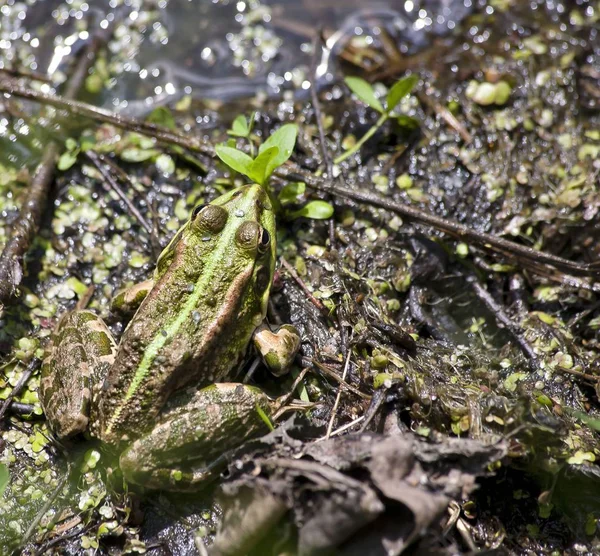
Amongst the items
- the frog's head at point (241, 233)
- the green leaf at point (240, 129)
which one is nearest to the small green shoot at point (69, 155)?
the green leaf at point (240, 129)

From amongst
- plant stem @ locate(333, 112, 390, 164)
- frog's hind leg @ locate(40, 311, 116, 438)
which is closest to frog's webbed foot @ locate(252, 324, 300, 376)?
frog's hind leg @ locate(40, 311, 116, 438)

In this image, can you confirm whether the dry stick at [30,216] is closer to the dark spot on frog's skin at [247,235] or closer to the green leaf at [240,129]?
→ the green leaf at [240,129]

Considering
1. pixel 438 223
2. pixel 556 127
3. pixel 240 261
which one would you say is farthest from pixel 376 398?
pixel 556 127

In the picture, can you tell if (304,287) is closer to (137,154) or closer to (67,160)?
(137,154)

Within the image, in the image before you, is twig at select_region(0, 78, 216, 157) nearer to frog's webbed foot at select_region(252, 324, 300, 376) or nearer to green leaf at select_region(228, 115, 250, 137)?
green leaf at select_region(228, 115, 250, 137)

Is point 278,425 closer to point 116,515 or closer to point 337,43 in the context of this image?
point 116,515
